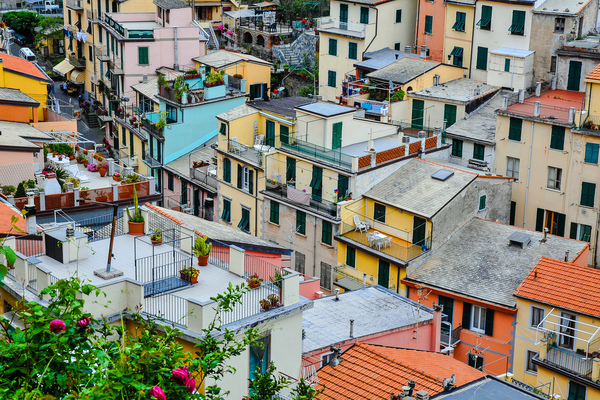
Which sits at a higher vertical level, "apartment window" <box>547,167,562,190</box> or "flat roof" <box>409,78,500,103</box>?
"flat roof" <box>409,78,500,103</box>

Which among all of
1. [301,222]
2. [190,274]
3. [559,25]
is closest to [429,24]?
[559,25]

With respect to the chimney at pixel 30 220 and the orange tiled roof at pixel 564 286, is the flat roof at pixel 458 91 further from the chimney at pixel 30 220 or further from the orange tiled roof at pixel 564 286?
the chimney at pixel 30 220

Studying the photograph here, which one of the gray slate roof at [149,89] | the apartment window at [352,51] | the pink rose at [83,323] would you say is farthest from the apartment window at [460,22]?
the pink rose at [83,323]

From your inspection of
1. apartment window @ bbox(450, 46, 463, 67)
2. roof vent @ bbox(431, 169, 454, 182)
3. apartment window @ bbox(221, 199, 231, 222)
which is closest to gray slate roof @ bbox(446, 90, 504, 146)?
apartment window @ bbox(450, 46, 463, 67)

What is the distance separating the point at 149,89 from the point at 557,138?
95.5 ft

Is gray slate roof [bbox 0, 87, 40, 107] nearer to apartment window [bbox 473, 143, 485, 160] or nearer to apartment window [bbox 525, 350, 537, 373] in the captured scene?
apartment window [bbox 473, 143, 485, 160]

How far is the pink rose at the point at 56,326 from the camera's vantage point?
15.5m

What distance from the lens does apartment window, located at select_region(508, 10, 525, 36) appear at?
195 ft

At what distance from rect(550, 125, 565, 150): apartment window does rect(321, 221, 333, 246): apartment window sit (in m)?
13.7

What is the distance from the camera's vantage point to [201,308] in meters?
22.0

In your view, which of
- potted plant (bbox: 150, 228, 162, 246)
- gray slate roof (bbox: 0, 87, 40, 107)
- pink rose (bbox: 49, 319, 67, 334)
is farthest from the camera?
gray slate roof (bbox: 0, 87, 40, 107)

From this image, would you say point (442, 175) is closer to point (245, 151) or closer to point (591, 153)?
point (591, 153)

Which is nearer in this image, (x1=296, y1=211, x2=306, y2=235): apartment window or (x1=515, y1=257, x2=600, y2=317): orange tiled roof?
(x1=515, y1=257, x2=600, y2=317): orange tiled roof

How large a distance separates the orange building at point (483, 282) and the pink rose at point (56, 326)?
89.7ft
